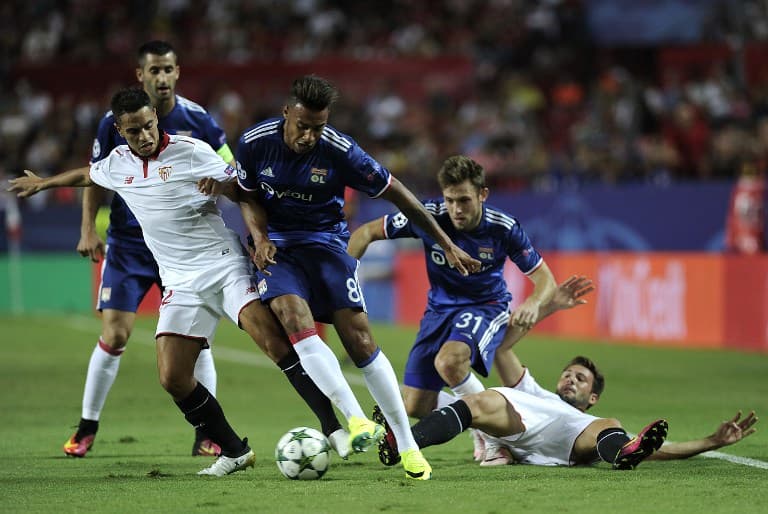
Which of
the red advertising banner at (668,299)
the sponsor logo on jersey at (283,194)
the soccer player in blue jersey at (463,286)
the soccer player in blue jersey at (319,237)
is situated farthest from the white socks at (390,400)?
the red advertising banner at (668,299)

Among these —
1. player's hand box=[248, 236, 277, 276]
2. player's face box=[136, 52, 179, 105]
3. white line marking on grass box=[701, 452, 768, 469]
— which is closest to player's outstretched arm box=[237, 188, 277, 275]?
player's hand box=[248, 236, 277, 276]

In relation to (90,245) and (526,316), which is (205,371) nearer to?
(90,245)

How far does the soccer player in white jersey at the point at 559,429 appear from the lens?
689 centimetres

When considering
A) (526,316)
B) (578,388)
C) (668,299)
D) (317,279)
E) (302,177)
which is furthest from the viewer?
(668,299)

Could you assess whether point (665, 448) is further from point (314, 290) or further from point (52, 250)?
point (52, 250)

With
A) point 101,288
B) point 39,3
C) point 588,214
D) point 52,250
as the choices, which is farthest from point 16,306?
point 101,288

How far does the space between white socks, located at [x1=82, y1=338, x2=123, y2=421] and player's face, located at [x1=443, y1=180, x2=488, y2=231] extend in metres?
2.38

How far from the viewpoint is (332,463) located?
25.2ft

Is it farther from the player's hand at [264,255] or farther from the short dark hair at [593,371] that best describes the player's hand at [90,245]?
the short dark hair at [593,371]

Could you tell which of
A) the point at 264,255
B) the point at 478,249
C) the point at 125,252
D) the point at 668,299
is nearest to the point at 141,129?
the point at 264,255

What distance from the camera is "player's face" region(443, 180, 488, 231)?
7.95 metres

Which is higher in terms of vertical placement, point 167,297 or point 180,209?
point 180,209

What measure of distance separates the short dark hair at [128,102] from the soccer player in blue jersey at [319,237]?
589 mm

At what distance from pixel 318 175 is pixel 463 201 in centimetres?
124
